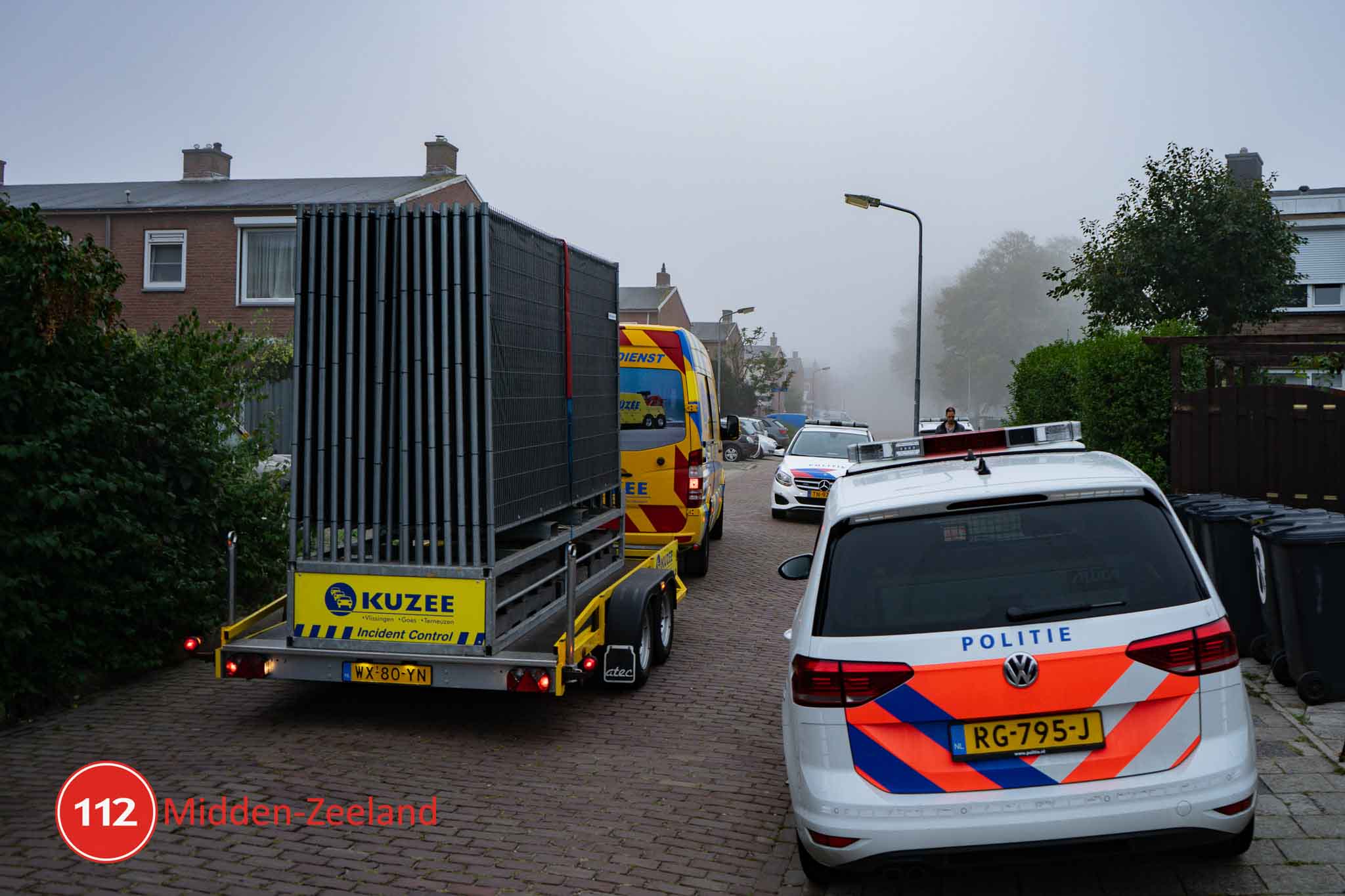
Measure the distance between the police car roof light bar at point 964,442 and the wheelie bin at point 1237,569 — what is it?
116 inches

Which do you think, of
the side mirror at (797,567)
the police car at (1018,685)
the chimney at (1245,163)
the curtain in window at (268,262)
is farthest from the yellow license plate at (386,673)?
the chimney at (1245,163)

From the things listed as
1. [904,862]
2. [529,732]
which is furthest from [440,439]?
[904,862]

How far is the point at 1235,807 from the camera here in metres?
3.72

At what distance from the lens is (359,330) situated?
627 cm

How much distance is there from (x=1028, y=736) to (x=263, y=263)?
2875 cm

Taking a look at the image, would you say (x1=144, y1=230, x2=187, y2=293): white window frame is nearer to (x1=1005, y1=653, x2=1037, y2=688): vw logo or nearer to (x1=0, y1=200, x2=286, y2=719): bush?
(x1=0, y1=200, x2=286, y2=719): bush

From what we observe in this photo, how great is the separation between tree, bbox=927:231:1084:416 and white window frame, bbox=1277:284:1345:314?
70837 millimetres

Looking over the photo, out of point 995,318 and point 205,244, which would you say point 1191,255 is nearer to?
point 205,244

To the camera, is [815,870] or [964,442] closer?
[815,870]

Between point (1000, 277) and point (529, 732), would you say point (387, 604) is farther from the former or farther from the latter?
point (1000, 277)

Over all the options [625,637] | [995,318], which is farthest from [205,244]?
[995,318]

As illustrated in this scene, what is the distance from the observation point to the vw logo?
3719mm

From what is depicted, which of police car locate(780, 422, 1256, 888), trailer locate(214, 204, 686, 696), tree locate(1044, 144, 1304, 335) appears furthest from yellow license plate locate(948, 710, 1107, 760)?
tree locate(1044, 144, 1304, 335)

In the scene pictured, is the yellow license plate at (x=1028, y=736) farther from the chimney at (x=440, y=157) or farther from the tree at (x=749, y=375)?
the tree at (x=749, y=375)
